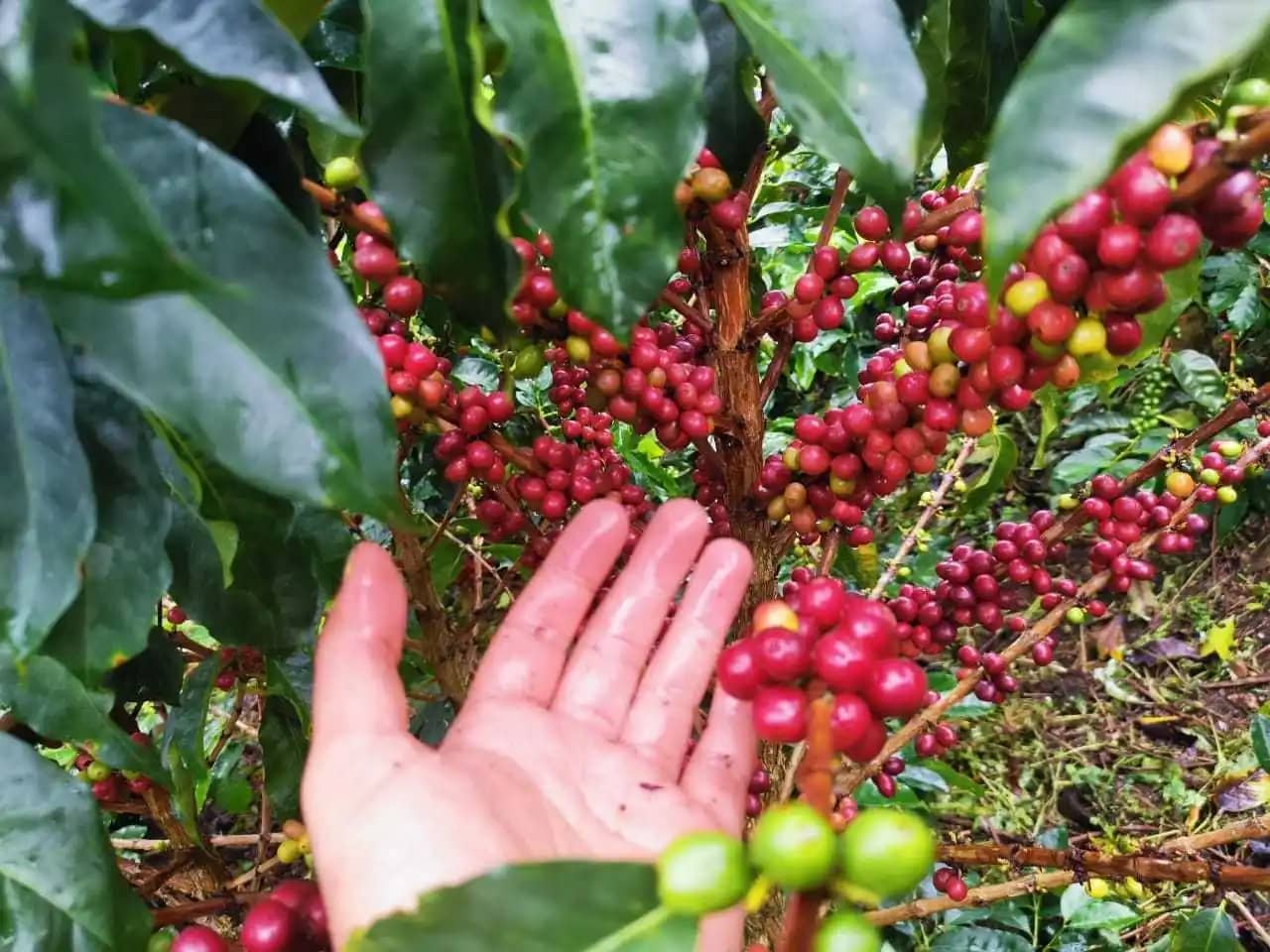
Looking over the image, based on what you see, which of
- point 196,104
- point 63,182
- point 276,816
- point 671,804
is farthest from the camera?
point 276,816

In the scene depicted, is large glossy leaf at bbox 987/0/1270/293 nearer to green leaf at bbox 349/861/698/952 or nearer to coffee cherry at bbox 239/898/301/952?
green leaf at bbox 349/861/698/952

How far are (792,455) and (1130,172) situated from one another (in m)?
0.49

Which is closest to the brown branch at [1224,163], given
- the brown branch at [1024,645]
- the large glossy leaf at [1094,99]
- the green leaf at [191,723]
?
the large glossy leaf at [1094,99]

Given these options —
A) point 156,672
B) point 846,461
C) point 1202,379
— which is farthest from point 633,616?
point 1202,379

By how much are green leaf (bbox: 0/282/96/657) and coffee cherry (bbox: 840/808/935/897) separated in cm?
52

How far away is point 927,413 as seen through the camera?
853 mm

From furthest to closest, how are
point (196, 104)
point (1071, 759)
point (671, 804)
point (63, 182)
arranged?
point (1071, 759), point (671, 804), point (196, 104), point (63, 182)

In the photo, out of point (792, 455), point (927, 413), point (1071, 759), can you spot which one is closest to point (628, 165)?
point (927, 413)

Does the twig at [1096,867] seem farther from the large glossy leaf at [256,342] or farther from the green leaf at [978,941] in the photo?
the large glossy leaf at [256,342]

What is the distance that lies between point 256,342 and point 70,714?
0.47m

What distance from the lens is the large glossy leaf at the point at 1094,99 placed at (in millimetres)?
437

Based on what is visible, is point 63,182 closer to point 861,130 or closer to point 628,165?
point 628,165

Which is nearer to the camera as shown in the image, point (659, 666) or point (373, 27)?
point (373, 27)

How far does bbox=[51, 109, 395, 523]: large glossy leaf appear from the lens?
553mm
